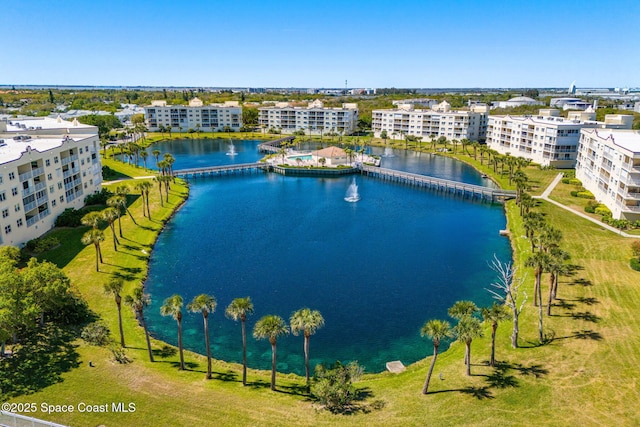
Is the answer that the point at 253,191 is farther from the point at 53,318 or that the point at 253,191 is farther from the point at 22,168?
the point at 53,318

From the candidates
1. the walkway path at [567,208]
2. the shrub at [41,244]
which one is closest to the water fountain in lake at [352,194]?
the walkway path at [567,208]

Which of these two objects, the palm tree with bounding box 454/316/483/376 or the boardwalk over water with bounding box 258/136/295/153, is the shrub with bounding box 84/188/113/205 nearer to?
the palm tree with bounding box 454/316/483/376

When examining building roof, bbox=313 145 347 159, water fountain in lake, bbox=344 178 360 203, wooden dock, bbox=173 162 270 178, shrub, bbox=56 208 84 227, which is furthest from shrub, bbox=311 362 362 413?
building roof, bbox=313 145 347 159

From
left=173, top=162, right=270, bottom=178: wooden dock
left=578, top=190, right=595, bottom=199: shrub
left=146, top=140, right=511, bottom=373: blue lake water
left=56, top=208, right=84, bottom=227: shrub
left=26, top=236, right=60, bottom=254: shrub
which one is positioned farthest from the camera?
left=173, top=162, right=270, bottom=178: wooden dock

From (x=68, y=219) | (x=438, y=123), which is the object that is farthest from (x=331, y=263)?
(x=438, y=123)

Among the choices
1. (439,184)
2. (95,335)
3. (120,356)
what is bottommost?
(120,356)

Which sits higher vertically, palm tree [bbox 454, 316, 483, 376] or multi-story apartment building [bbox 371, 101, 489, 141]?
multi-story apartment building [bbox 371, 101, 489, 141]

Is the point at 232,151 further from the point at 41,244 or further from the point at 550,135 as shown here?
the point at 41,244

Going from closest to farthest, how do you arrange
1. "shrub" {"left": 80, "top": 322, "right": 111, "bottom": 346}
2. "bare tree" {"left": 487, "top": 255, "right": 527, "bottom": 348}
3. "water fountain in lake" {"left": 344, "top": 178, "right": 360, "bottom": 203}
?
"shrub" {"left": 80, "top": 322, "right": 111, "bottom": 346} → "bare tree" {"left": 487, "top": 255, "right": 527, "bottom": 348} → "water fountain in lake" {"left": 344, "top": 178, "right": 360, "bottom": 203}
